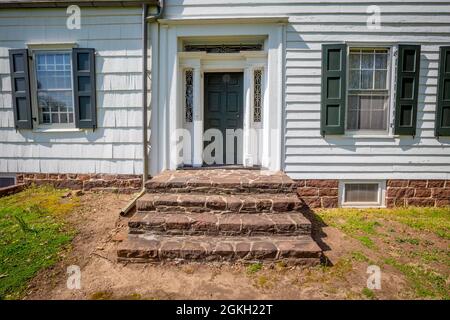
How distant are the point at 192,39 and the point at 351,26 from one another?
2.79 meters

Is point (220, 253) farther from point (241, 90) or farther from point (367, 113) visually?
point (367, 113)

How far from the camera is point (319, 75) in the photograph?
4555 mm

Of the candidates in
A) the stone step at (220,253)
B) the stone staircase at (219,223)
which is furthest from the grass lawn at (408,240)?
the stone staircase at (219,223)

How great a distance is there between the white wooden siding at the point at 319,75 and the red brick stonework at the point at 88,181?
2.91 metres

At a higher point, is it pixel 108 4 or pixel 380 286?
pixel 108 4

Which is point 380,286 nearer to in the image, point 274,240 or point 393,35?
point 274,240

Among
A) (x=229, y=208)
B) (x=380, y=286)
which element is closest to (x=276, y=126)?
(x=229, y=208)

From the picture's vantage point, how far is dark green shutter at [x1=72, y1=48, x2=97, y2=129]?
15.4ft

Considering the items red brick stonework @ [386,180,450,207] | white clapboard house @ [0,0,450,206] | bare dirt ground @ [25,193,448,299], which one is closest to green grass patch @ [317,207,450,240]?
red brick stonework @ [386,180,450,207]

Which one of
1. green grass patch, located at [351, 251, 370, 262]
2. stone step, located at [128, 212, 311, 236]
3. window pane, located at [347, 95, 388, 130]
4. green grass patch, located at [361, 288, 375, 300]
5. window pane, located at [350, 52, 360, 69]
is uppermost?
window pane, located at [350, 52, 360, 69]

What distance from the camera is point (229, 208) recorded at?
354 cm

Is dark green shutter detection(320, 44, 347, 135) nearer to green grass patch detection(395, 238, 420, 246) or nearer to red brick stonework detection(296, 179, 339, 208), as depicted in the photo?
red brick stonework detection(296, 179, 339, 208)

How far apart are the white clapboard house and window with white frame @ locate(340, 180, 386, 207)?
3 centimetres

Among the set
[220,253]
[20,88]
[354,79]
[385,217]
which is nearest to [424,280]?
Result: [385,217]
